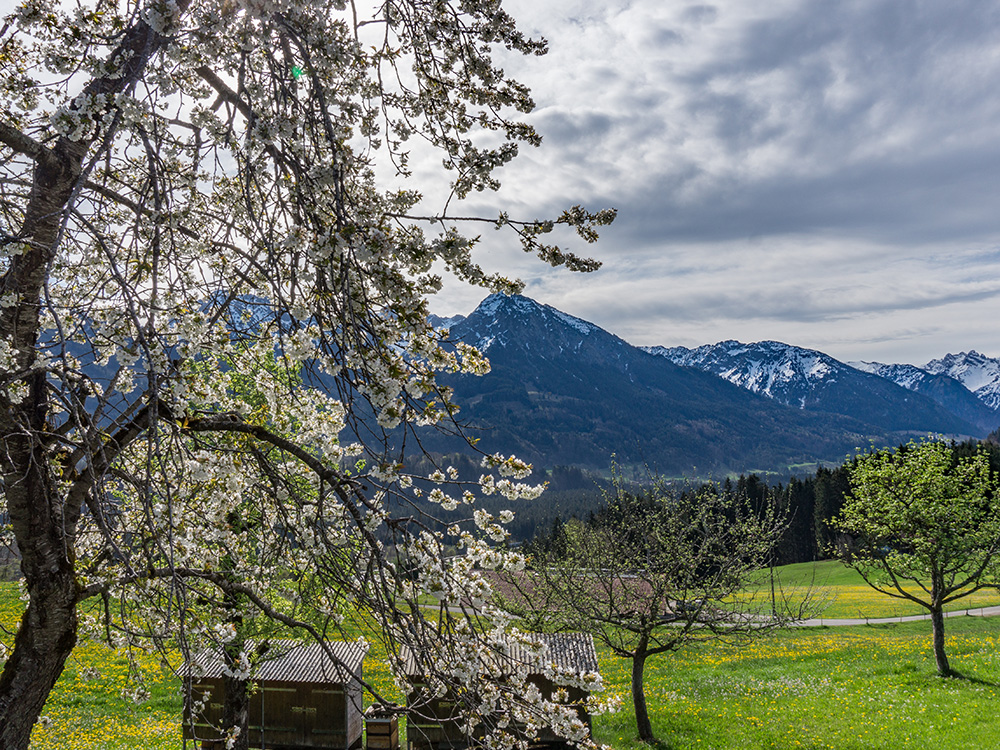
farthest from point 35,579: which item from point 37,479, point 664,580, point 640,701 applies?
point 640,701

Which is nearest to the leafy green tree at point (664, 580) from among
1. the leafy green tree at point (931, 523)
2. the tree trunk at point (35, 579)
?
the leafy green tree at point (931, 523)

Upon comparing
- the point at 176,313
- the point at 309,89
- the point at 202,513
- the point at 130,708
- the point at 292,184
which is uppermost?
the point at 309,89

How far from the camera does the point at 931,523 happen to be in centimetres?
1802

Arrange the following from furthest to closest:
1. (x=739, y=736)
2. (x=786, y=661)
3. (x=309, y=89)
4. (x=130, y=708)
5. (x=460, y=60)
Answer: (x=786, y=661) → (x=130, y=708) → (x=739, y=736) → (x=460, y=60) → (x=309, y=89)

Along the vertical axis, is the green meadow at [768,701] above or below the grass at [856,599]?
above

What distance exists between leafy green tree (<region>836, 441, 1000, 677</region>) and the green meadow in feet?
8.62

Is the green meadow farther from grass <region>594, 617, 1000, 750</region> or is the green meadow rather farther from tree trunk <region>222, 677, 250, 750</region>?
tree trunk <region>222, 677, 250, 750</region>

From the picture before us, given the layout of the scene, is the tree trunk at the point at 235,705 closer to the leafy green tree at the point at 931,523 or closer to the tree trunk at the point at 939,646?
the leafy green tree at the point at 931,523

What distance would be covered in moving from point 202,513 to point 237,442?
3.28ft

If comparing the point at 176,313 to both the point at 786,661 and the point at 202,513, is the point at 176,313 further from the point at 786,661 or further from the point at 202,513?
the point at 786,661

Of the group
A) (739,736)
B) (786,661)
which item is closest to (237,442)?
(739,736)

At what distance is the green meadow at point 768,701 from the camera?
13852 mm

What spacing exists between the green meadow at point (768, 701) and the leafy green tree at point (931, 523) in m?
2.63

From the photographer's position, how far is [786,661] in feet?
82.8
